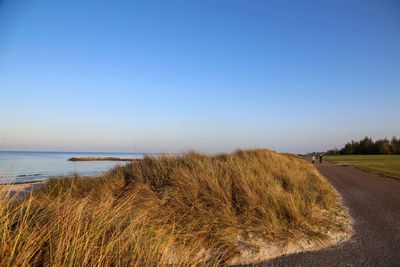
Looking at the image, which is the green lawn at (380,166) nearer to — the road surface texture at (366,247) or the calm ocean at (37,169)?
the road surface texture at (366,247)

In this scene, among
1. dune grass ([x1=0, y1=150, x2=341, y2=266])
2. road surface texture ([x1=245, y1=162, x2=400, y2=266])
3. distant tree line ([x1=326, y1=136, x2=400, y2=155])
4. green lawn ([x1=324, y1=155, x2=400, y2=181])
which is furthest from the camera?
distant tree line ([x1=326, y1=136, x2=400, y2=155])

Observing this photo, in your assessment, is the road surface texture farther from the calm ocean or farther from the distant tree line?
the distant tree line

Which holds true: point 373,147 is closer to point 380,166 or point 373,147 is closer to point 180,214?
point 380,166

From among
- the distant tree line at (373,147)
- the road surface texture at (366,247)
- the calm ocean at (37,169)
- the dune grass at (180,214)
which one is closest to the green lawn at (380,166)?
the road surface texture at (366,247)

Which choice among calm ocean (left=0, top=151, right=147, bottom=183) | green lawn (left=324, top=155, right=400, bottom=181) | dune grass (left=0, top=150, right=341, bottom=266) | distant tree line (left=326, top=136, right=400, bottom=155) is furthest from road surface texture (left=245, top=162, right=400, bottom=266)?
distant tree line (left=326, top=136, right=400, bottom=155)

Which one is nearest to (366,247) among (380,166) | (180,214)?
(180,214)

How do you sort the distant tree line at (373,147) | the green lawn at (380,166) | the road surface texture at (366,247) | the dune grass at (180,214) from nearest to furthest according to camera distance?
the dune grass at (180,214) → the road surface texture at (366,247) → the green lawn at (380,166) → the distant tree line at (373,147)

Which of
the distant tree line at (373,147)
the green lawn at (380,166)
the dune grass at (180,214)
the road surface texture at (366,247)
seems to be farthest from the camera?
the distant tree line at (373,147)

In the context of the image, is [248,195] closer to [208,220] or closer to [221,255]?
[208,220]

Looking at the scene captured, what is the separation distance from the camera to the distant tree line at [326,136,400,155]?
63375 mm

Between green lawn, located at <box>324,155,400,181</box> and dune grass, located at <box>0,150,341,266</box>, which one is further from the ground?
dune grass, located at <box>0,150,341,266</box>

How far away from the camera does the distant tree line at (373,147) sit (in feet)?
208

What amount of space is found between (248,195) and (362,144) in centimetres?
8928

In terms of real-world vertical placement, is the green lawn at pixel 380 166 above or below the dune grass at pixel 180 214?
below
